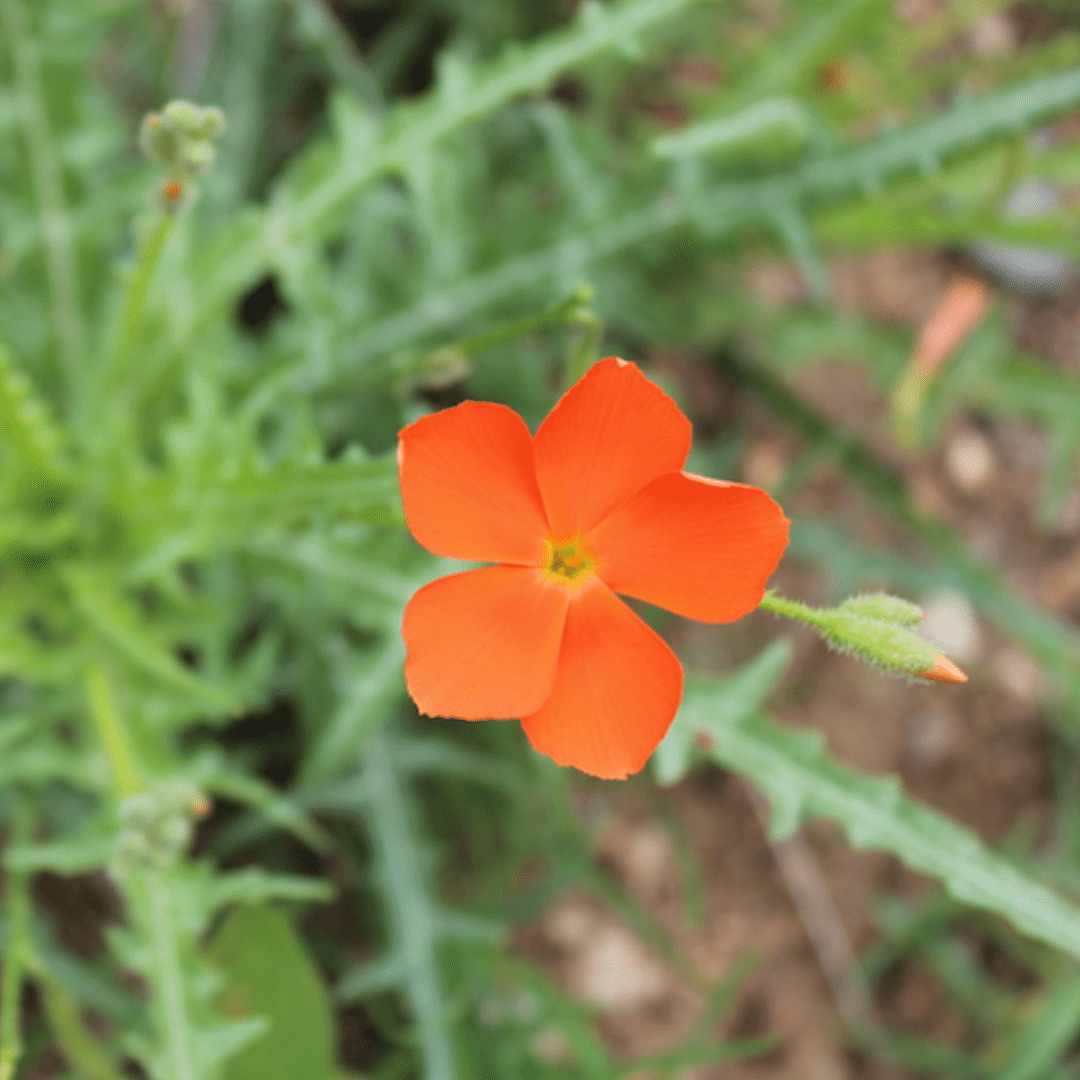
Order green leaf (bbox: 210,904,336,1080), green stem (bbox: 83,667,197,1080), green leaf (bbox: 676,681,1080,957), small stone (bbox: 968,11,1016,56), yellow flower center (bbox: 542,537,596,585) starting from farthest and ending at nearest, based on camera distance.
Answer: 1. small stone (bbox: 968,11,1016,56)
2. green leaf (bbox: 210,904,336,1080)
3. green stem (bbox: 83,667,197,1080)
4. green leaf (bbox: 676,681,1080,957)
5. yellow flower center (bbox: 542,537,596,585)

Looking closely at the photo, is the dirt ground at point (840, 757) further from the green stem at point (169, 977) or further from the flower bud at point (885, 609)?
the flower bud at point (885, 609)

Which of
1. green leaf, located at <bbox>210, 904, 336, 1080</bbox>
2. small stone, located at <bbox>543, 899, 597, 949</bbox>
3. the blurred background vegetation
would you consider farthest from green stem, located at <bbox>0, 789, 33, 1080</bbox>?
small stone, located at <bbox>543, 899, 597, 949</bbox>

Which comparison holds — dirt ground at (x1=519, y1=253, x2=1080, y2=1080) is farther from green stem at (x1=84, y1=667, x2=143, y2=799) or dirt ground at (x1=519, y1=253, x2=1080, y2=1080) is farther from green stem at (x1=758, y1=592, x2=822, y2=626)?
green stem at (x1=758, y1=592, x2=822, y2=626)

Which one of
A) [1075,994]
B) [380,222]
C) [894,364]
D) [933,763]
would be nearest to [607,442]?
[380,222]

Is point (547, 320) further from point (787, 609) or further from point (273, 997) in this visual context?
point (273, 997)

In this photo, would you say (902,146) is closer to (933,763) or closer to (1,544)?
(1,544)
